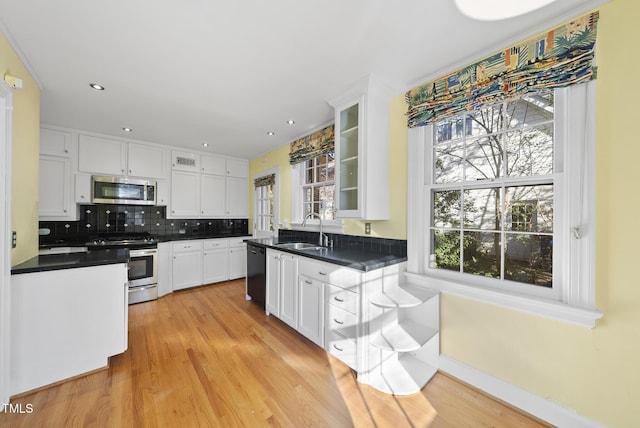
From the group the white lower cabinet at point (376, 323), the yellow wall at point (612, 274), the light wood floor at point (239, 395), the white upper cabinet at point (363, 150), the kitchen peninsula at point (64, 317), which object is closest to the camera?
the yellow wall at point (612, 274)

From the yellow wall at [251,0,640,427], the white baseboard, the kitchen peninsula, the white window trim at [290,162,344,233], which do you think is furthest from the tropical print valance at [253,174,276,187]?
the yellow wall at [251,0,640,427]

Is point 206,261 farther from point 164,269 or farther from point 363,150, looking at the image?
point 363,150

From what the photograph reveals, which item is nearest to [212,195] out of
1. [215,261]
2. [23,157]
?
[215,261]

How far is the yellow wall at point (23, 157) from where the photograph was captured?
5.59ft

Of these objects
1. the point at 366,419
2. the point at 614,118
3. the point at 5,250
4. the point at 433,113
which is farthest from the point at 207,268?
the point at 614,118

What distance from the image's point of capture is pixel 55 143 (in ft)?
10.4

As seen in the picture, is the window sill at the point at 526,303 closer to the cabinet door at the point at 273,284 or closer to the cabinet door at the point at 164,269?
the cabinet door at the point at 273,284

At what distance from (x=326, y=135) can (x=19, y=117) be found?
2637mm

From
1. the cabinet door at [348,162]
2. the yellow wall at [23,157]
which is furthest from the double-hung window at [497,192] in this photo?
the yellow wall at [23,157]

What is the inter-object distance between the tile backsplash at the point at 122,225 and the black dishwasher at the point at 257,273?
1.59 meters

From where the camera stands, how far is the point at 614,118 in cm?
130

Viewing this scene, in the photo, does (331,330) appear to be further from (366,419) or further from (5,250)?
(5,250)

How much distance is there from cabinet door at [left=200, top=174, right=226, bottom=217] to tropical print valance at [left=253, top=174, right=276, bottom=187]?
0.61m

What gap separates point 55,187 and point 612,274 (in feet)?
17.7
